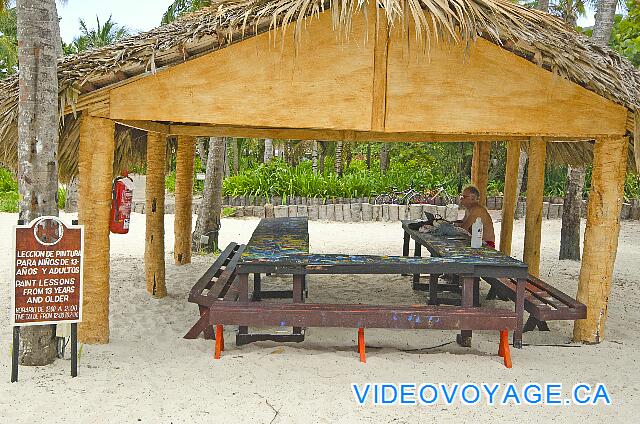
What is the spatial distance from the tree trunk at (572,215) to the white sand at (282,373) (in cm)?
347

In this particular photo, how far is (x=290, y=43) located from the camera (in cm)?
491

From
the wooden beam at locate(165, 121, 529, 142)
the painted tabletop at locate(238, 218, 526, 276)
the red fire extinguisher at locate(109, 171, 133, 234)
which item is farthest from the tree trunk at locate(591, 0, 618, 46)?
the red fire extinguisher at locate(109, 171, 133, 234)

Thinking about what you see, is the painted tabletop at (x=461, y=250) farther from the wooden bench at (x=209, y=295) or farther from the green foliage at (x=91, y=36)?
the green foliage at (x=91, y=36)

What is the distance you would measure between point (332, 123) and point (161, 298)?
3469 millimetres

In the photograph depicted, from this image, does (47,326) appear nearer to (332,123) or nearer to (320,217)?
(332,123)

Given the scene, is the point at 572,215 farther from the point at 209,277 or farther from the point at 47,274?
the point at 47,274

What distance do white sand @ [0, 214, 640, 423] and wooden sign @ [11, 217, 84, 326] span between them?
18.9 inches

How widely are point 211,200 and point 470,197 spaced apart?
196 inches

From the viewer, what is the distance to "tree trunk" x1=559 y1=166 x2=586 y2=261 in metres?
10.2

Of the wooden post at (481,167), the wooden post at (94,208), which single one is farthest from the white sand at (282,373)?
the wooden post at (481,167)

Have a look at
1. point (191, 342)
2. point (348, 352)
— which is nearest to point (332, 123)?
point (348, 352)

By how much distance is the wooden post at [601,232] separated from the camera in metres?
5.41

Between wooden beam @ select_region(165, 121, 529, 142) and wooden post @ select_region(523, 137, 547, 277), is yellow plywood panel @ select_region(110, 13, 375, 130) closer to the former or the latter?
wooden beam @ select_region(165, 121, 529, 142)

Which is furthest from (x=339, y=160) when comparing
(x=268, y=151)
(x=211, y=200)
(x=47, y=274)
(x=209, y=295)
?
(x=47, y=274)
